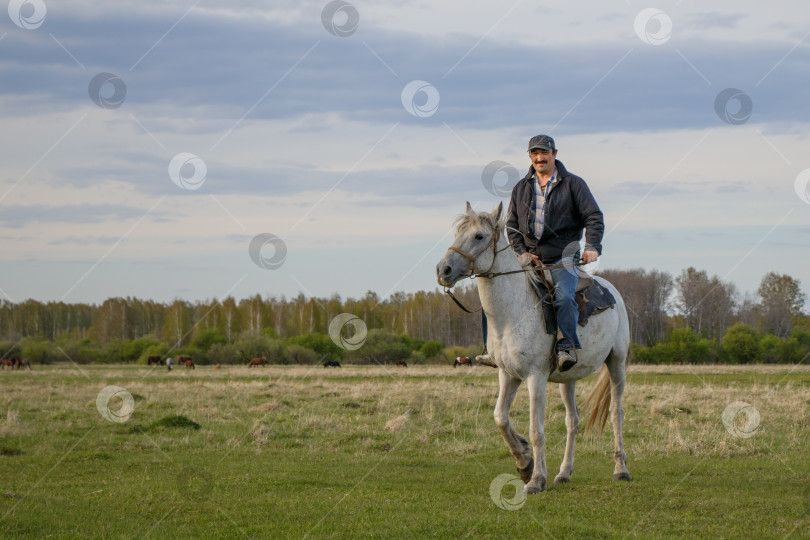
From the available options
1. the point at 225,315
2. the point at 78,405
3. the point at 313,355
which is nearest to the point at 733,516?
the point at 78,405

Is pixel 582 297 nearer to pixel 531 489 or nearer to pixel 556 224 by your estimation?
pixel 556 224

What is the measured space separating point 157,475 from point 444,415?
804cm

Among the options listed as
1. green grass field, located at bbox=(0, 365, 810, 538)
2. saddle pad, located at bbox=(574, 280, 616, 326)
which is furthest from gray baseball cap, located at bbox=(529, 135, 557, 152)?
green grass field, located at bbox=(0, 365, 810, 538)

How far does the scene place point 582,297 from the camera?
372 inches

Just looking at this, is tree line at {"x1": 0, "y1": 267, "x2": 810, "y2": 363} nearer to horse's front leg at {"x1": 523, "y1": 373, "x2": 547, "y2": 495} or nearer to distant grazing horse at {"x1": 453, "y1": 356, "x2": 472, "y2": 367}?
distant grazing horse at {"x1": 453, "y1": 356, "x2": 472, "y2": 367}

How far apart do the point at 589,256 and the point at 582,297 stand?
726mm

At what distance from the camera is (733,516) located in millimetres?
7641

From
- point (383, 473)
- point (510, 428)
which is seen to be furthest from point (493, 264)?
point (383, 473)

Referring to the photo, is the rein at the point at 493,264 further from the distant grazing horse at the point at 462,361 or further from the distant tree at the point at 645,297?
the distant tree at the point at 645,297

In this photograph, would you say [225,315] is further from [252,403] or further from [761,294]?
[252,403]

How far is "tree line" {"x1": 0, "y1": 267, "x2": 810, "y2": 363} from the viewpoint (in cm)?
6156

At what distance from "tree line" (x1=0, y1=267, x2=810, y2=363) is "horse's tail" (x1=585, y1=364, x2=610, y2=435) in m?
21.8

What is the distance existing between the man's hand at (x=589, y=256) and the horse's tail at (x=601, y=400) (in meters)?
2.18

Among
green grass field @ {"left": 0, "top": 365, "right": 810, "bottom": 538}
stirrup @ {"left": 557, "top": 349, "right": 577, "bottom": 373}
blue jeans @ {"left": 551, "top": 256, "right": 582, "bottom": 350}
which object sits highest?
blue jeans @ {"left": 551, "top": 256, "right": 582, "bottom": 350}
